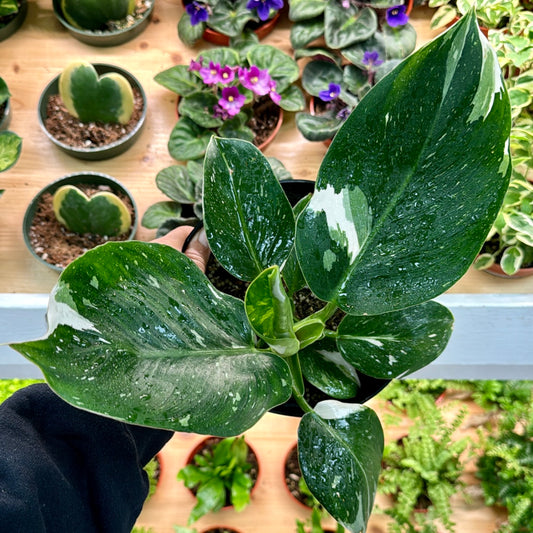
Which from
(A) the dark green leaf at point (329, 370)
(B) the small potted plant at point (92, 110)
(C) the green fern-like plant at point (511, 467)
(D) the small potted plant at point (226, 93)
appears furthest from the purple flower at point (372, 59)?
(C) the green fern-like plant at point (511, 467)

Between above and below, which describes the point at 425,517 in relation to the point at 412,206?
below

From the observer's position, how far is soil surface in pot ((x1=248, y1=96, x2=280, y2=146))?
3.84 ft

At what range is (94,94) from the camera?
109 centimetres

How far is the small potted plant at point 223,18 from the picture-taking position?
1.14m

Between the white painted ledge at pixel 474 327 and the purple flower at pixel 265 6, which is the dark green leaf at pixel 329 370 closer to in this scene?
the white painted ledge at pixel 474 327

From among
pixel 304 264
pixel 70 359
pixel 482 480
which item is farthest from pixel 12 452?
pixel 482 480

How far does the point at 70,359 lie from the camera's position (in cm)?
40

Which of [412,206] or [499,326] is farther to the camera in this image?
[499,326]

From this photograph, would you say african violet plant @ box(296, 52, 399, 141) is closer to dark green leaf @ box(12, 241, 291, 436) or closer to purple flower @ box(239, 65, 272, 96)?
purple flower @ box(239, 65, 272, 96)

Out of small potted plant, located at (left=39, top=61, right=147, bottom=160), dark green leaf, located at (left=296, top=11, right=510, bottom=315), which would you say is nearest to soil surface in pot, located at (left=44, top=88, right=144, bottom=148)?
small potted plant, located at (left=39, top=61, right=147, bottom=160)

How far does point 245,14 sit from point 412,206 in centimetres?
89

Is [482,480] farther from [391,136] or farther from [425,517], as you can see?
[391,136]

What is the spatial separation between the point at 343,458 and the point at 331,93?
80 cm

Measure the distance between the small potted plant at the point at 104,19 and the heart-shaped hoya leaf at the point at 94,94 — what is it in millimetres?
128
